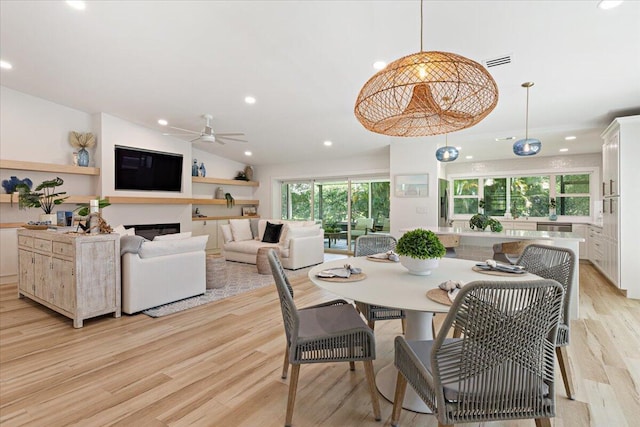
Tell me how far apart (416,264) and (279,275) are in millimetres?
853

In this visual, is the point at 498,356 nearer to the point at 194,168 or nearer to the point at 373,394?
the point at 373,394

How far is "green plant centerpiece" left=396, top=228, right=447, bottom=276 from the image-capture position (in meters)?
1.89

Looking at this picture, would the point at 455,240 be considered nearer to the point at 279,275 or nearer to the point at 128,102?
the point at 279,275

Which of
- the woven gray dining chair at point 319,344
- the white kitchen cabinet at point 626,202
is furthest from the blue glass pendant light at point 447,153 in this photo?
the woven gray dining chair at point 319,344

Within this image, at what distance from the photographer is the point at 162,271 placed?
354cm

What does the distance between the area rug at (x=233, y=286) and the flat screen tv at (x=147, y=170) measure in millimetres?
2265

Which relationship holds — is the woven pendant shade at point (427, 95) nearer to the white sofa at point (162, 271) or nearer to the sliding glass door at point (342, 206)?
the white sofa at point (162, 271)

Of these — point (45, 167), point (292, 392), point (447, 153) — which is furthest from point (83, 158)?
point (447, 153)

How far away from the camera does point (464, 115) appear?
190cm

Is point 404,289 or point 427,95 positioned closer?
point 404,289

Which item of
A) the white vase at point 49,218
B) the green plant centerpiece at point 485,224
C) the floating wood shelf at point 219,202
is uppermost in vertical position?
the floating wood shelf at point 219,202

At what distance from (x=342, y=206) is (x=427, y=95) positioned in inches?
251

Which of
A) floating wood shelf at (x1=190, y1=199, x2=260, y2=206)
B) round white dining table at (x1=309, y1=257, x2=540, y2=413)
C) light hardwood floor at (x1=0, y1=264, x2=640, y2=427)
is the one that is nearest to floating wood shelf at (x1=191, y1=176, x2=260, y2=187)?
floating wood shelf at (x1=190, y1=199, x2=260, y2=206)

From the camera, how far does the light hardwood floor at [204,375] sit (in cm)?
Answer: 176
